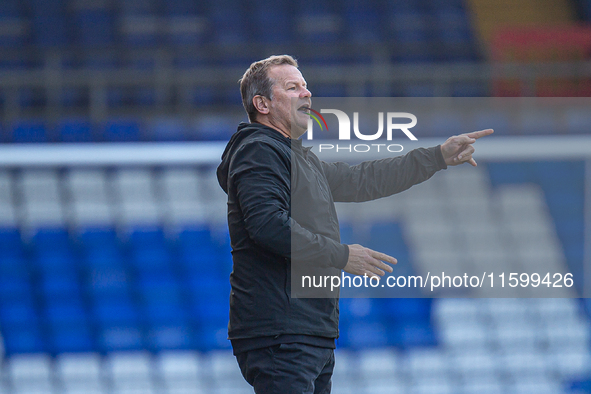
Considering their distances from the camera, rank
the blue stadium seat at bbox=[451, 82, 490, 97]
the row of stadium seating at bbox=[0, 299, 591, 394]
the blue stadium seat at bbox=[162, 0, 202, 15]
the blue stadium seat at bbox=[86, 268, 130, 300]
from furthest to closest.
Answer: the blue stadium seat at bbox=[162, 0, 202, 15]
the blue stadium seat at bbox=[451, 82, 490, 97]
the blue stadium seat at bbox=[86, 268, 130, 300]
the row of stadium seating at bbox=[0, 299, 591, 394]

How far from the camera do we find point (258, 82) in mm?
1433

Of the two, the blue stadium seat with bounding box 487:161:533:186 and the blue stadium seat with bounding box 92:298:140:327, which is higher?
the blue stadium seat with bounding box 487:161:533:186

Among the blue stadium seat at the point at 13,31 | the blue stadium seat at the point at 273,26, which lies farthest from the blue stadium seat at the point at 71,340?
the blue stadium seat at the point at 273,26

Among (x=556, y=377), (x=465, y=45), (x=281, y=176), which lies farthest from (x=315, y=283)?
(x=465, y=45)

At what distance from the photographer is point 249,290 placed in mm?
1322

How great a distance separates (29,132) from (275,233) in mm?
3884

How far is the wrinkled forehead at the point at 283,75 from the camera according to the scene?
1.43 m

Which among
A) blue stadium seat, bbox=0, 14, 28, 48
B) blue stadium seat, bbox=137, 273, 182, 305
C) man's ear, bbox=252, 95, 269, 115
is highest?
blue stadium seat, bbox=0, 14, 28, 48

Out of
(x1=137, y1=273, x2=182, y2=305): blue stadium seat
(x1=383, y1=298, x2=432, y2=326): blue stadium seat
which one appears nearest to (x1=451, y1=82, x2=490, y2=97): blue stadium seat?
(x1=383, y1=298, x2=432, y2=326): blue stadium seat

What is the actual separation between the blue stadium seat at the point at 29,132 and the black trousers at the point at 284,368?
3.59 meters

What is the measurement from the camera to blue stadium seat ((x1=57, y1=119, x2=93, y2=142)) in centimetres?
443

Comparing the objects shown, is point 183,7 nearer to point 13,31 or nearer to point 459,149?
point 13,31

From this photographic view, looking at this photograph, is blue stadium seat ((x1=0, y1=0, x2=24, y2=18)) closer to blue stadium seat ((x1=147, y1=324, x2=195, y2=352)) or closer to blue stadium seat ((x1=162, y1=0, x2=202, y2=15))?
blue stadium seat ((x1=162, y1=0, x2=202, y2=15))

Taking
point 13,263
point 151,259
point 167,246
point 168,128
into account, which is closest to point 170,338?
point 151,259
